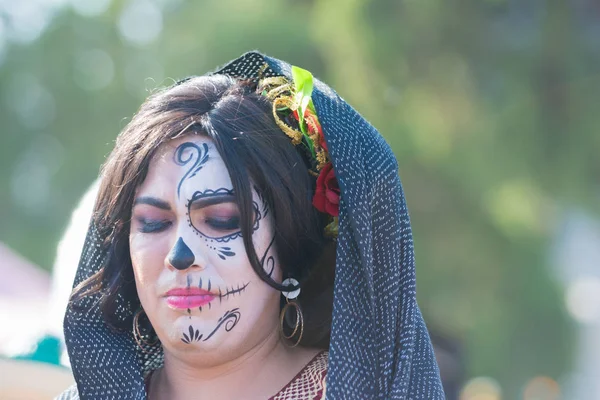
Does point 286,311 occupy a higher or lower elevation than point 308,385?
higher

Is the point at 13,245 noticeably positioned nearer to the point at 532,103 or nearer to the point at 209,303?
the point at 532,103

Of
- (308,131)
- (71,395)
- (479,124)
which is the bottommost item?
(71,395)

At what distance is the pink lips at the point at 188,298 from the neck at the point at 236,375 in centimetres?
15

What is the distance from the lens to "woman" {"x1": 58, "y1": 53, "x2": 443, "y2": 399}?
7.84 ft

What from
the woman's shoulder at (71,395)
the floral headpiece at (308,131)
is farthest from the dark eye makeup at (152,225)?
the woman's shoulder at (71,395)

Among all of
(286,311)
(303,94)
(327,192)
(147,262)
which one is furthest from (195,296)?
(303,94)

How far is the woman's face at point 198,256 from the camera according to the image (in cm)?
244

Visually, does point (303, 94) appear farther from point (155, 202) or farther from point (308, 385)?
point (308, 385)

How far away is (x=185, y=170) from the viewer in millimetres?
2488

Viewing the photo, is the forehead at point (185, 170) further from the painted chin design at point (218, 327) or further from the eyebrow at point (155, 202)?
the painted chin design at point (218, 327)

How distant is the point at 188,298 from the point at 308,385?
0.36m

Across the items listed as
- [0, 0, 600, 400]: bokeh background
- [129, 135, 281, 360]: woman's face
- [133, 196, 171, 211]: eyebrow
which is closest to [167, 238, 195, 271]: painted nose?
[129, 135, 281, 360]: woman's face

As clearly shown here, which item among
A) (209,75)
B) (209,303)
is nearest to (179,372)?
(209,303)

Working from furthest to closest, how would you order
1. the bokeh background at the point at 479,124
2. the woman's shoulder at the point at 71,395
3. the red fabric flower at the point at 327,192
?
the bokeh background at the point at 479,124, the woman's shoulder at the point at 71,395, the red fabric flower at the point at 327,192
